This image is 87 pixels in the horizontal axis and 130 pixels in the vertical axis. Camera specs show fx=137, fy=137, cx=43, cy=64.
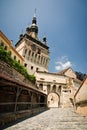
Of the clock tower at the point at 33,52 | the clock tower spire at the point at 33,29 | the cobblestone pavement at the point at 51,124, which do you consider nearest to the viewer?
the cobblestone pavement at the point at 51,124

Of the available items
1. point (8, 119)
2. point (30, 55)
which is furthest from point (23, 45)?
point (8, 119)

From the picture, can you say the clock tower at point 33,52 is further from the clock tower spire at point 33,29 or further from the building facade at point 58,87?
the building facade at point 58,87

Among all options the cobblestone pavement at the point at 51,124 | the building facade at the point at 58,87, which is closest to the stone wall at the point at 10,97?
the cobblestone pavement at the point at 51,124

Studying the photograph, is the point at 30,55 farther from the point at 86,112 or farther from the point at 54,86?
the point at 86,112

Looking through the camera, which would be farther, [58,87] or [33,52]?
[33,52]

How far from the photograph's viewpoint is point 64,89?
3800 centimetres

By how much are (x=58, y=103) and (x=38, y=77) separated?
9049 mm

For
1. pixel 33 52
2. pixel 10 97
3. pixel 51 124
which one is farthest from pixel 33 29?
pixel 51 124

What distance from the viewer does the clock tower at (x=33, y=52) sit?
46.0 m

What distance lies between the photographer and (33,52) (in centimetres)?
4862

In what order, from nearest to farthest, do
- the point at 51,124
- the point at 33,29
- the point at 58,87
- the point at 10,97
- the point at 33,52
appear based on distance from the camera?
1. the point at 51,124
2. the point at 10,97
3. the point at 58,87
4. the point at 33,52
5. the point at 33,29

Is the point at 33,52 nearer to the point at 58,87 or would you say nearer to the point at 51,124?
the point at 58,87

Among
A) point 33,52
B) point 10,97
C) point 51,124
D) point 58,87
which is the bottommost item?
point 51,124

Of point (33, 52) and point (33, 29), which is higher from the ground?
point (33, 29)
